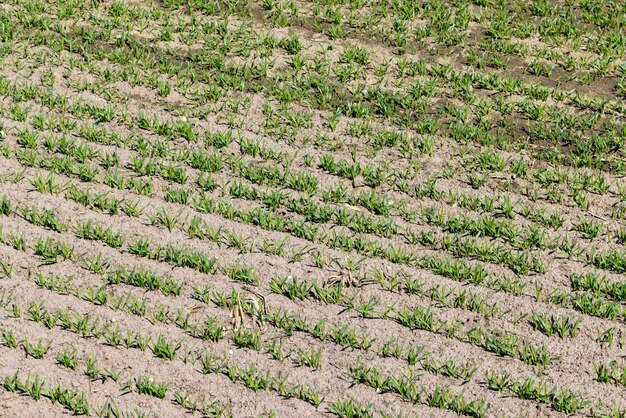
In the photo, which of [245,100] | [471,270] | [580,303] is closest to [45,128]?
[245,100]

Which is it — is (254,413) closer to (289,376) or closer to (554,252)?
(289,376)

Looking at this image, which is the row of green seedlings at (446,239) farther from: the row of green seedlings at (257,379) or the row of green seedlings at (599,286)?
the row of green seedlings at (257,379)

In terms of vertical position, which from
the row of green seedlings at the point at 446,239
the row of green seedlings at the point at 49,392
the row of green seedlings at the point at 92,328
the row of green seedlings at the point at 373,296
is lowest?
the row of green seedlings at the point at 49,392

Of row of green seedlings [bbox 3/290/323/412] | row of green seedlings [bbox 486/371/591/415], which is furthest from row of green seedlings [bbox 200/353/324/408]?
row of green seedlings [bbox 486/371/591/415]

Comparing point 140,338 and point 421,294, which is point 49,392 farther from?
point 421,294

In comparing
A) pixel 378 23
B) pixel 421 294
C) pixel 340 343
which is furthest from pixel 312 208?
pixel 378 23

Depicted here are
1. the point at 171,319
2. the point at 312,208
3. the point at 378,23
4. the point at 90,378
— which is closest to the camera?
the point at 90,378

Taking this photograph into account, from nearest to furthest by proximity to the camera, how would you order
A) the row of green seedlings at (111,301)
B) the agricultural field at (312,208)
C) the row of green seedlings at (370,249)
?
the agricultural field at (312,208)
the row of green seedlings at (111,301)
the row of green seedlings at (370,249)

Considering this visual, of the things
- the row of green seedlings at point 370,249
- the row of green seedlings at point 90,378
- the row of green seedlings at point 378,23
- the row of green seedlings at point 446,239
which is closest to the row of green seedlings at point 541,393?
Answer: the row of green seedlings at point 370,249
